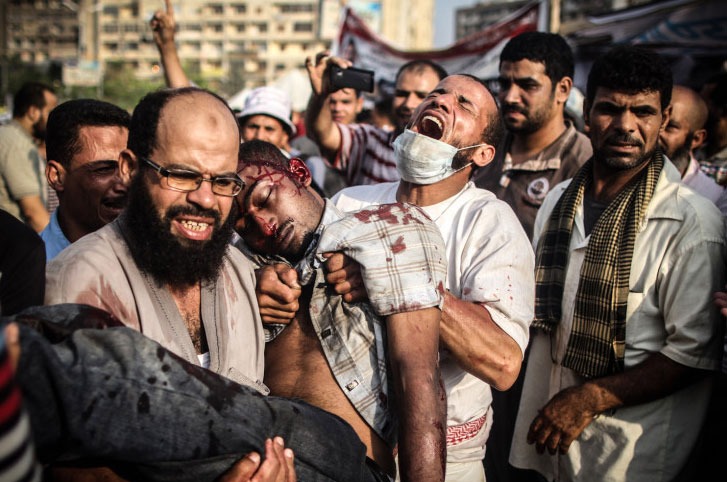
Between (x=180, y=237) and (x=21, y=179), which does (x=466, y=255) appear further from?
(x=21, y=179)

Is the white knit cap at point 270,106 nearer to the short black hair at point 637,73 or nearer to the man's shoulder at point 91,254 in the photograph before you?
the short black hair at point 637,73

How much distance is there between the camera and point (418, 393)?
202cm

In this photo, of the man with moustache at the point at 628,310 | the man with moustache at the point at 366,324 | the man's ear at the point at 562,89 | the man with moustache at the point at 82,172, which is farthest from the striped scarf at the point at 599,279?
the man with moustache at the point at 82,172

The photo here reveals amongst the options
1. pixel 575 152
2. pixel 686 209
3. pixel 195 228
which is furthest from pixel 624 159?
pixel 195 228

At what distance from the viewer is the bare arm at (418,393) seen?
1984 mm

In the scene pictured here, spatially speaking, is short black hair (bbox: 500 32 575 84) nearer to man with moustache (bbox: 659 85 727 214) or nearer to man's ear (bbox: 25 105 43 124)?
man with moustache (bbox: 659 85 727 214)

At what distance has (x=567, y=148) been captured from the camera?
4281 millimetres

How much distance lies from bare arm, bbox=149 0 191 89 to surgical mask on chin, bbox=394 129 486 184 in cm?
204

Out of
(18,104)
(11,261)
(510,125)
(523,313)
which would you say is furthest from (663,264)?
(18,104)

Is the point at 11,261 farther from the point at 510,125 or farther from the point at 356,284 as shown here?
the point at 510,125

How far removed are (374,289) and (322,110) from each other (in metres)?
2.72

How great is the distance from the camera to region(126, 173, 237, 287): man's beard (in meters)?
2.05

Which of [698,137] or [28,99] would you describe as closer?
[698,137]

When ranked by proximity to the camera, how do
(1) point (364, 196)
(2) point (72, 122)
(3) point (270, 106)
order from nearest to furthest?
1. (2) point (72, 122)
2. (1) point (364, 196)
3. (3) point (270, 106)
